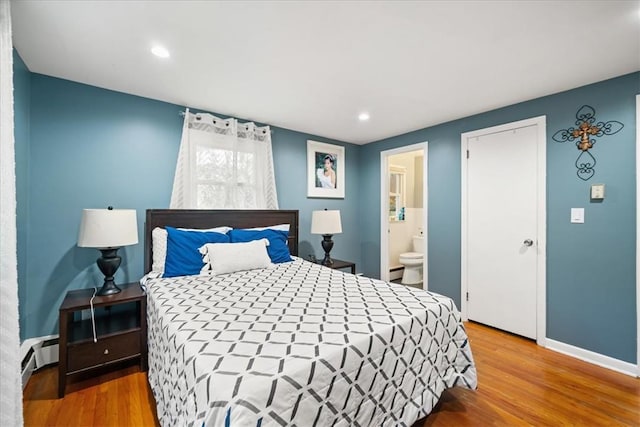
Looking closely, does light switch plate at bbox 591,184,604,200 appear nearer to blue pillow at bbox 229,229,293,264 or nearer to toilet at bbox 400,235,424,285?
toilet at bbox 400,235,424,285

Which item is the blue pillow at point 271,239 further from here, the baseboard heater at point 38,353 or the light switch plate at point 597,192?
the light switch plate at point 597,192

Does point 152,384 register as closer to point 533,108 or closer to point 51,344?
point 51,344

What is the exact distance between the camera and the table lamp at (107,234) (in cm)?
217

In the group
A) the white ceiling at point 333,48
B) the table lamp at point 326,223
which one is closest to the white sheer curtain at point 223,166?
the white ceiling at point 333,48

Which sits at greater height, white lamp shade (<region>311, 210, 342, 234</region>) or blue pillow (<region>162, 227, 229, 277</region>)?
white lamp shade (<region>311, 210, 342, 234</region>)

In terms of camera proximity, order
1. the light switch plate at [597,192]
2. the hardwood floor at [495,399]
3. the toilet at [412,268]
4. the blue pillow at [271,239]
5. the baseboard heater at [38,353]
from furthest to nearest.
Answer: the toilet at [412,268], the blue pillow at [271,239], the light switch plate at [597,192], the baseboard heater at [38,353], the hardwood floor at [495,399]

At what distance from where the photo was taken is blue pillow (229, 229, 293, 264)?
9.49 ft

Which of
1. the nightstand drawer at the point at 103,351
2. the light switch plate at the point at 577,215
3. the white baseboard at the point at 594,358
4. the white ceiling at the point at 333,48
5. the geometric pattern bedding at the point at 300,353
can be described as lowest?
the white baseboard at the point at 594,358

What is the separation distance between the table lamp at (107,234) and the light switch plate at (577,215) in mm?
3799

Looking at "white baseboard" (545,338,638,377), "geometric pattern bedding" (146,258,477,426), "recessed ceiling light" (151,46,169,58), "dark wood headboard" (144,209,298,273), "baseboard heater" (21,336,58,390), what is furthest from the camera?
"dark wood headboard" (144,209,298,273)

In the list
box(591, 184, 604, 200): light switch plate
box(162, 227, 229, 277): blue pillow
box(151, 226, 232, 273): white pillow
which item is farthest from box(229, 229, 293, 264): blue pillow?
box(591, 184, 604, 200): light switch plate

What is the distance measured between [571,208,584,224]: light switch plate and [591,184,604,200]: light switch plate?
0.14 m

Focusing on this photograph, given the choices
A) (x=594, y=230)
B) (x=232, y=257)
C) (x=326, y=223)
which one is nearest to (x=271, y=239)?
(x=232, y=257)

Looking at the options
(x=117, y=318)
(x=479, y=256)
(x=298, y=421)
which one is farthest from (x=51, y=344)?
(x=479, y=256)
